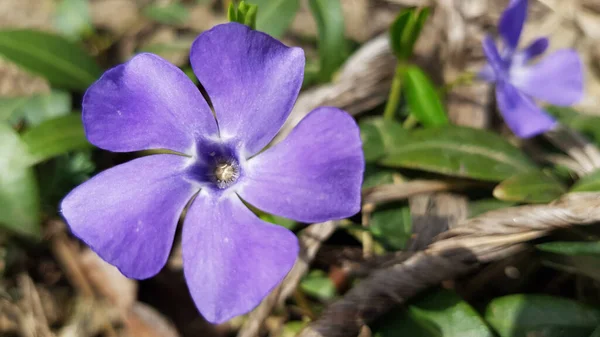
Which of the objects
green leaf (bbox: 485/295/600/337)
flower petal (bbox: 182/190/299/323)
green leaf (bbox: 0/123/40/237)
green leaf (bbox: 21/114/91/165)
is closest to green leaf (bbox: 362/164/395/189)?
green leaf (bbox: 485/295/600/337)

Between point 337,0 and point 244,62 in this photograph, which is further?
point 337,0

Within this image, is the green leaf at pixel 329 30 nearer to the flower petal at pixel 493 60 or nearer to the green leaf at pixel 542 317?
the flower petal at pixel 493 60

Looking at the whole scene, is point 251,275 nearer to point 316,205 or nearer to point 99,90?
point 316,205

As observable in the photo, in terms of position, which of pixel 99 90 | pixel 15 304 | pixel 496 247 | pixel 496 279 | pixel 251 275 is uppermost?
pixel 99 90

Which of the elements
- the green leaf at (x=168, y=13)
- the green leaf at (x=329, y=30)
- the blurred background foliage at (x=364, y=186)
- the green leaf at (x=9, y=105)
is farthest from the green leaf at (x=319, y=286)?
the green leaf at (x=168, y=13)

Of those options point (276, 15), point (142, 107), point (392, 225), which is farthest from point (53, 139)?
point (392, 225)

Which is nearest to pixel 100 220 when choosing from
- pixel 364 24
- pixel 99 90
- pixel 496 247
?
pixel 99 90
